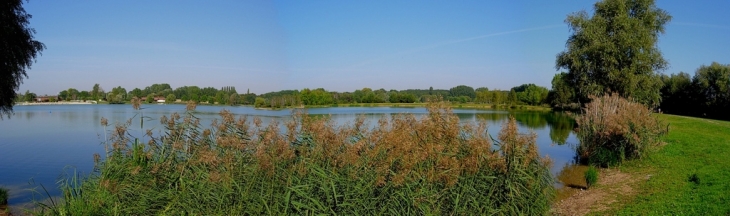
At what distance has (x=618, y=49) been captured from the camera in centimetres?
2177

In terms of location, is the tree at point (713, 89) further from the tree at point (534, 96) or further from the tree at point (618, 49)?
the tree at point (534, 96)

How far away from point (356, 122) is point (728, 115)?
39.6 m

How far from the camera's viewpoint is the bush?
41.3ft

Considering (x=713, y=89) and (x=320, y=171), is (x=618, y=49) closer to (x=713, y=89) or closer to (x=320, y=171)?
(x=320, y=171)

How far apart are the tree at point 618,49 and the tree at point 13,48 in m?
22.3

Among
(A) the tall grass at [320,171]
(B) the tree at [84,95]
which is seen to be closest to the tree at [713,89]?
(A) the tall grass at [320,171]

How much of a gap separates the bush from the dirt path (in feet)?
4.65

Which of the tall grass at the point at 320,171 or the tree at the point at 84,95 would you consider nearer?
the tall grass at the point at 320,171

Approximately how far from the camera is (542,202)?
19.6ft

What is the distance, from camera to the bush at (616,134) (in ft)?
41.3

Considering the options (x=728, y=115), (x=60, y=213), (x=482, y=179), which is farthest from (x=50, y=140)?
(x=728, y=115)

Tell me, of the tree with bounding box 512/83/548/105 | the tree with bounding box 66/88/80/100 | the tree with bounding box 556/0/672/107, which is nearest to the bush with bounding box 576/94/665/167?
the tree with bounding box 556/0/672/107

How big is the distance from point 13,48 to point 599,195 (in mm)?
14152

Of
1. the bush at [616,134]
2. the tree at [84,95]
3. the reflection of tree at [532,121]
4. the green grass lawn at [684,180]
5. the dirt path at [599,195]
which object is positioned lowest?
the dirt path at [599,195]
